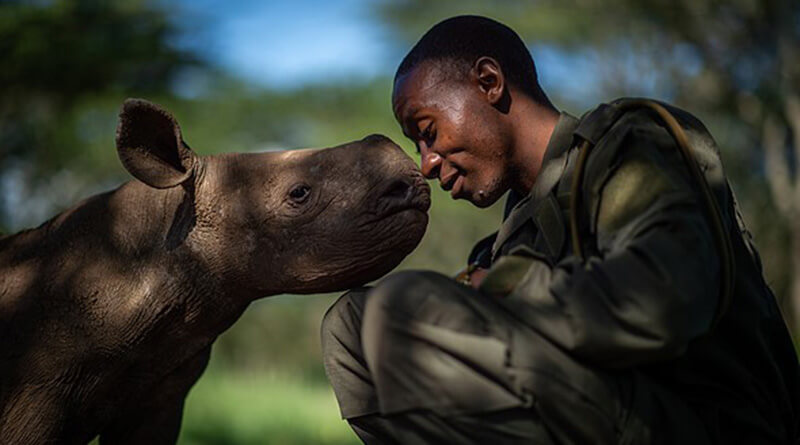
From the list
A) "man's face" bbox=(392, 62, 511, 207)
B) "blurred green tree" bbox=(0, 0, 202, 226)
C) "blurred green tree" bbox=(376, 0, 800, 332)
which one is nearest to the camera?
"man's face" bbox=(392, 62, 511, 207)

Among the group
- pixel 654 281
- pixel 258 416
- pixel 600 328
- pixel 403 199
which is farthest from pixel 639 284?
pixel 258 416

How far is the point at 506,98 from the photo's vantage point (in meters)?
3.40

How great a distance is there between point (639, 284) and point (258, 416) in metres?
6.71

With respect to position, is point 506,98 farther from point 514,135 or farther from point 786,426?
point 786,426

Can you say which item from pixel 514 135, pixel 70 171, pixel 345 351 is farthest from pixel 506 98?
pixel 70 171

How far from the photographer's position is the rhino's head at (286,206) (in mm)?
3547

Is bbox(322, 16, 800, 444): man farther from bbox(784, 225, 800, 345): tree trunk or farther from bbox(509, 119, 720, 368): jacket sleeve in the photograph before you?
bbox(784, 225, 800, 345): tree trunk

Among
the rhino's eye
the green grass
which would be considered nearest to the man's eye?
the rhino's eye

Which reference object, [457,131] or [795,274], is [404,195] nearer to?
[457,131]

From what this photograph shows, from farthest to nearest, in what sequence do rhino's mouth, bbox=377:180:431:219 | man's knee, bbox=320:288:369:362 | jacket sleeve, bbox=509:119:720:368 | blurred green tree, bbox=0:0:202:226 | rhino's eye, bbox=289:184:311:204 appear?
blurred green tree, bbox=0:0:202:226, rhino's eye, bbox=289:184:311:204, rhino's mouth, bbox=377:180:431:219, man's knee, bbox=320:288:369:362, jacket sleeve, bbox=509:119:720:368

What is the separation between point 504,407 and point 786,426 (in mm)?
908

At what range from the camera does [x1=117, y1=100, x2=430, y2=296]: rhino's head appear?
355 centimetres

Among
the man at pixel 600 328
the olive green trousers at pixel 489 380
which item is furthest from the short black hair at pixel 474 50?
the olive green trousers at pixel 489 380

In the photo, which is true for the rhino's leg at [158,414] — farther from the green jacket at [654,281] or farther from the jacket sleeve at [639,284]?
the jacket sleeve at [639,284]
